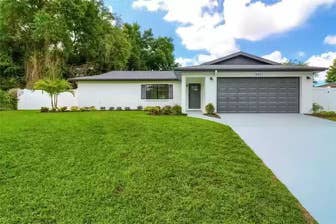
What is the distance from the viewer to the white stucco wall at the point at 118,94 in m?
21.5

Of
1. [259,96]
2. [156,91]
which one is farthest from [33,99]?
[259,96]

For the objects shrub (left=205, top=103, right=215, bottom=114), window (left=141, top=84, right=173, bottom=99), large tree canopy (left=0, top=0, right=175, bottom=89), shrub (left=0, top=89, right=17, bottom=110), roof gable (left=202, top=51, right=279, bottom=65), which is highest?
large tree canopy (left=0, top=0, right=175, bottom=89)

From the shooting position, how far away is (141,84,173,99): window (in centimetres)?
2158

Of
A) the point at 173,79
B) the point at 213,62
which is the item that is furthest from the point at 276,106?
the point at 173,79

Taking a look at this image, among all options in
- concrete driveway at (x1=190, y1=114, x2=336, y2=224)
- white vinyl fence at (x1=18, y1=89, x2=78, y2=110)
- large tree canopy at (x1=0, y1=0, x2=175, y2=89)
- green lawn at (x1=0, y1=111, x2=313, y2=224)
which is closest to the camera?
green lawn at (x1=0, y1=111, x2=313, y2=224)

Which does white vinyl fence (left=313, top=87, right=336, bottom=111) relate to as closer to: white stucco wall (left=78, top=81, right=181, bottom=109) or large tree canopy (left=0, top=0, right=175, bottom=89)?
white stucco wall (left=78, top=81, right=181, bottom=109)

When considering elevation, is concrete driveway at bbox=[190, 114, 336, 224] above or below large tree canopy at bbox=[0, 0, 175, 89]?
below

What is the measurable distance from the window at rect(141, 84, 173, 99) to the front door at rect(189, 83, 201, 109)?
1.43 metres

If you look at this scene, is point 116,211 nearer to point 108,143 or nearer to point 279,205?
point 279,205

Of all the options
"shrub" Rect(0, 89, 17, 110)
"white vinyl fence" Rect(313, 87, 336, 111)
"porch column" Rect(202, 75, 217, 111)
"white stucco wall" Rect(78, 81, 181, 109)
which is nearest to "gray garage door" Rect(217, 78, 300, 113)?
"porch column" Rect(202, 75, 217, 111)

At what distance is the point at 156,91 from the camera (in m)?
21.6

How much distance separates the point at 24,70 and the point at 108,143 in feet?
77.2

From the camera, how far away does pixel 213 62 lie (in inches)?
845

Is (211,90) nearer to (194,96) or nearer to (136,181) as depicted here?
(194,96)
